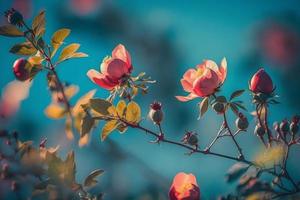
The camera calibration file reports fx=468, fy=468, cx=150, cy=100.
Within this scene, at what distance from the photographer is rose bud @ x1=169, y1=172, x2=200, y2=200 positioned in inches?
53.6

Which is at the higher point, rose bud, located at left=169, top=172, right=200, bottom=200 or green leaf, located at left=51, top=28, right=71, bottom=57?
green leaf, located at left=51, top=28, right=71, bottom=57

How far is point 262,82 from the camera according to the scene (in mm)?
1338

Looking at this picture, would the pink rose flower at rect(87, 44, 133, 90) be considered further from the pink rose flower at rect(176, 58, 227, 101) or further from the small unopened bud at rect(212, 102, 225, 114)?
the small unopened bud at rect(212, 102, 225, 114)

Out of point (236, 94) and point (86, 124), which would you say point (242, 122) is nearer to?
point (236, 94)

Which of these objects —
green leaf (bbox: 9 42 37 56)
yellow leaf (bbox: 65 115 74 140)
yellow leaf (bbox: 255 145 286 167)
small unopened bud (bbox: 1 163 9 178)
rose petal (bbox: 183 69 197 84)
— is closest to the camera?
yellow leaf (bbox: 255 145 286 167)

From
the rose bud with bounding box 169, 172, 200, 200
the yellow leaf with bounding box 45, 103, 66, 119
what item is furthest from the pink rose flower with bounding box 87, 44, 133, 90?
the yellow leaf with bounding box 45, 103, 66, 119

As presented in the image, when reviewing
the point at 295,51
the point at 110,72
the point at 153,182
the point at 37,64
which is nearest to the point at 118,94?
the point at 110,72

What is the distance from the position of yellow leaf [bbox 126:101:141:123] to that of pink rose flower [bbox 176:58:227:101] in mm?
157

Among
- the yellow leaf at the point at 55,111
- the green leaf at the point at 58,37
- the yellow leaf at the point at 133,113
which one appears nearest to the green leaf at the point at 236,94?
the yellow leaf at the point at 133,113

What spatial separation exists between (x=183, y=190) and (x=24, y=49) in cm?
62

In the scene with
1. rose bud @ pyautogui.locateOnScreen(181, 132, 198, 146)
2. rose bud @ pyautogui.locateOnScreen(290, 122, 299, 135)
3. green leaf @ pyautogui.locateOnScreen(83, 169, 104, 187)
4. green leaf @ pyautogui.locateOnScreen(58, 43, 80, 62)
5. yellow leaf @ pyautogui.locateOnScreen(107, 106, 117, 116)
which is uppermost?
green leaf @ pyautogui.locateOnScreen(58, 43, 80, 62)

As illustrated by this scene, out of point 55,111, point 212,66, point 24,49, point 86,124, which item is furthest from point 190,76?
point 55,111

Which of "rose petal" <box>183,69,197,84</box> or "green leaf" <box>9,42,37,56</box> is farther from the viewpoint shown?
"rose petal" <box>183,69,197,84</box>

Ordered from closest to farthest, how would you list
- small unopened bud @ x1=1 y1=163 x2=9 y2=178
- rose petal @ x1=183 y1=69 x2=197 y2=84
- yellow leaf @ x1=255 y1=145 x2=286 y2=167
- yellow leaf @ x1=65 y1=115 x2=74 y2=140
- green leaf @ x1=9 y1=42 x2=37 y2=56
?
yellow leaf @ x1=255 y1=145 x2=286 y2=167 → green leaf @ x1=9 y1=42 x2=37 y2=56 → rose petal @ x1=183 y1=69 x2=197 y2=84 → small unopened bud @ x1=1 y1=163 x2=9 y2=178 → yellow leaf @ x1=65 y1=115 x2=74 y2=140
